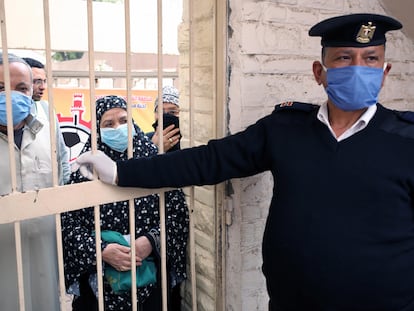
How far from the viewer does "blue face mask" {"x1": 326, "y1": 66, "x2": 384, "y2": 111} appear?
129cm

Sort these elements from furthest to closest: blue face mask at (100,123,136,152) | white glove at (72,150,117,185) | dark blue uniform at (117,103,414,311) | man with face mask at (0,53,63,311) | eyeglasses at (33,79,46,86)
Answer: eyeglasses at (33,79,46,86) → blue face mask at (100,123,136,152) → man with face mask at (0,53,63,311) → white glove at (72,150,117,185) → dark blue uniform at (117,103,414,311)

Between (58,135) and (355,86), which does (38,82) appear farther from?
(355,86)

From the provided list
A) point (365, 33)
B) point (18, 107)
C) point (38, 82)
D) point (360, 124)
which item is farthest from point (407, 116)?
point (38, 82)

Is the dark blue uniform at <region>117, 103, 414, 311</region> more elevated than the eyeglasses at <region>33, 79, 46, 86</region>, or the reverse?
the eyeglasses at <region>33, 79, 46, 86</region>

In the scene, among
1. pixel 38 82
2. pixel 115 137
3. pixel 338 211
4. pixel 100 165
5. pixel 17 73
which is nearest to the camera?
pixel 338 211

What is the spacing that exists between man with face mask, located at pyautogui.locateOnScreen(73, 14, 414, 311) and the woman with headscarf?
0.90ft

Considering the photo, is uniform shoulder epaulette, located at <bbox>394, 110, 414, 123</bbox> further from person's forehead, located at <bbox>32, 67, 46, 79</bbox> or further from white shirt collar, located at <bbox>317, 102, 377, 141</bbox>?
person's forehead, located at <bbox>32, 67, 46, 79</bbox>

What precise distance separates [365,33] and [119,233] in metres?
1.08

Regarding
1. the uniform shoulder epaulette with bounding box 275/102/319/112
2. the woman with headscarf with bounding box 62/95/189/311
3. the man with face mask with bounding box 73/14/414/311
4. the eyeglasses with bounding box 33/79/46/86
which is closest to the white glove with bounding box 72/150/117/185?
the man with face mask with bounding box 73/14/414/311

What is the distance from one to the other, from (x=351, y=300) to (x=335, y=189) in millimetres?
319

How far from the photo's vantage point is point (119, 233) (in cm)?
162

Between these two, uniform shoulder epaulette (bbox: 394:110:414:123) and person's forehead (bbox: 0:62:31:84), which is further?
person's forehead (bbox: 0:62:31:84)

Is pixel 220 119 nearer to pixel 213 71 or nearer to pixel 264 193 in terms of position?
pixel 213 71

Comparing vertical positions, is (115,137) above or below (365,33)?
below
